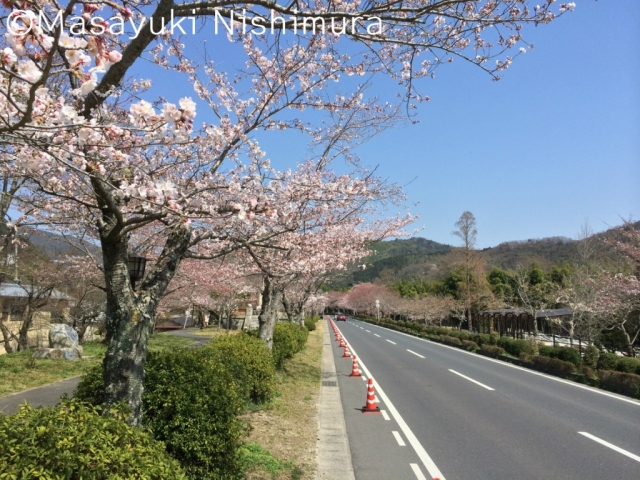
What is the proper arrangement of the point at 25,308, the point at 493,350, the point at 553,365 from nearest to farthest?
the point at 553,365 < the point at 25,308 < the point at 493,350

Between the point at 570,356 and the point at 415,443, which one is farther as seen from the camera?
the point at 570,356

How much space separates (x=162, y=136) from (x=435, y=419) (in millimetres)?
7684

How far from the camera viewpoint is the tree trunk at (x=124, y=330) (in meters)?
4.08

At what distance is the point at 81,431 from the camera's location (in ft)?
8.18

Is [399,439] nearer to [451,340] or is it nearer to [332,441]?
[332,441]

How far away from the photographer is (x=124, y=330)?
420 cm

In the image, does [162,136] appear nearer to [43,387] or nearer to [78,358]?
[43,387]

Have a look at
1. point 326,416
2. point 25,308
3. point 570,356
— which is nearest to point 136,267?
point 326,416

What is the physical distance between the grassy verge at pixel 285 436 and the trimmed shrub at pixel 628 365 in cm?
952

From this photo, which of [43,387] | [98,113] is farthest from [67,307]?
[98,113]

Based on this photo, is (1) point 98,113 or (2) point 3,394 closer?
(1) point 98,113

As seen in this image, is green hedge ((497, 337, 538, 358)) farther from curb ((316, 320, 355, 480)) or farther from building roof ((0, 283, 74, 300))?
building roof ((0, 283, 74, 300))

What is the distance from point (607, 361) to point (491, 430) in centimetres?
905

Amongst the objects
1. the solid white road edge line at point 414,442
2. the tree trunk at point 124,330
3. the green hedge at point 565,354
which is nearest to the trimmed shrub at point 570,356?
the green hedge at point 565,354
